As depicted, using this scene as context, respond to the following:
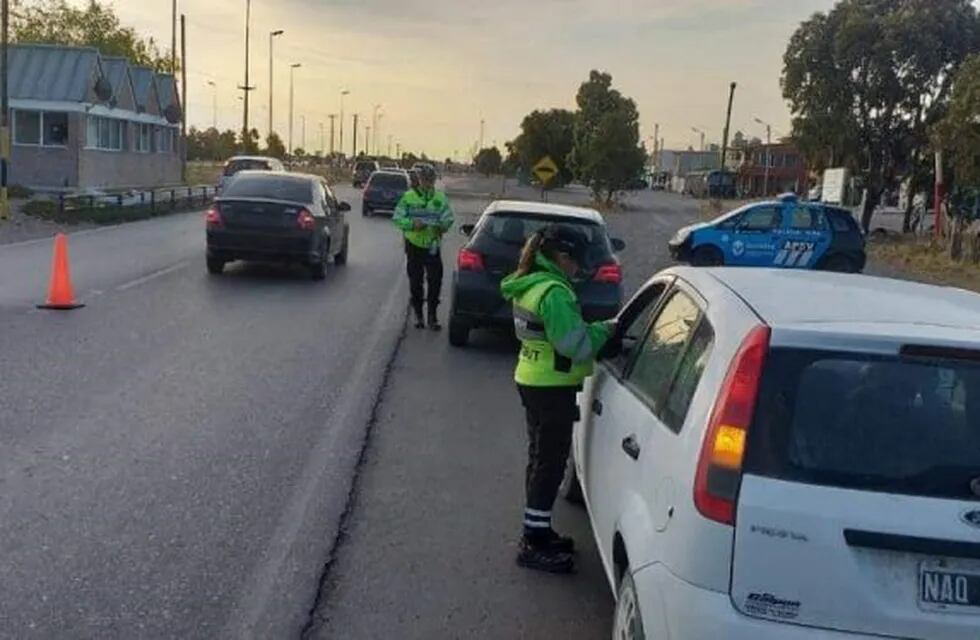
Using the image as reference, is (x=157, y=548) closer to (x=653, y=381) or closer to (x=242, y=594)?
(x=242, y=594)

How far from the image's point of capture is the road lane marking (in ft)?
52.1

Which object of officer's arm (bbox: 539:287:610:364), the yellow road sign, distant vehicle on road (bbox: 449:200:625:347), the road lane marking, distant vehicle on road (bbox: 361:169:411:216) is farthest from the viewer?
the yellow road sign

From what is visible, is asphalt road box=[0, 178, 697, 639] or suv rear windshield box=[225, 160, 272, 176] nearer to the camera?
asphalt road box=[0, 178, 697, 639]

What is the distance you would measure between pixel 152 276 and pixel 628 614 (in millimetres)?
14842

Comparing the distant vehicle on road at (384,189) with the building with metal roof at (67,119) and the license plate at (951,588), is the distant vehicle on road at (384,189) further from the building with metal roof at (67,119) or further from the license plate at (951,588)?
the license plate at (951,588)

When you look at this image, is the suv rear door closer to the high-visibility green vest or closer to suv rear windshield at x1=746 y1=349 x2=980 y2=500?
suv rear windshield at x1=746 y1=349 x2=980 y2=500

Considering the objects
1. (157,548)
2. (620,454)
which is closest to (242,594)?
(157,548)

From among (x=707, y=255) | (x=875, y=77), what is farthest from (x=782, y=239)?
(x=875, y=77)

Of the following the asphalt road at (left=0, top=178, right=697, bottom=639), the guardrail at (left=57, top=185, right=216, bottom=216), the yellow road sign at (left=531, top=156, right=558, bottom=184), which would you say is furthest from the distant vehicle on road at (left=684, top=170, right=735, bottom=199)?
the asphalt road at (left=0, top=178, right=697, bottom=639)

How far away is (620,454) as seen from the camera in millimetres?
4258

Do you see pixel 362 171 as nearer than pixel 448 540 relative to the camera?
No

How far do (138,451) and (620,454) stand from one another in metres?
3.95

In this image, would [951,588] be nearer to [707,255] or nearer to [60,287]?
[60,287]

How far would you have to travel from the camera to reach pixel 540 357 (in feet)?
16.9
